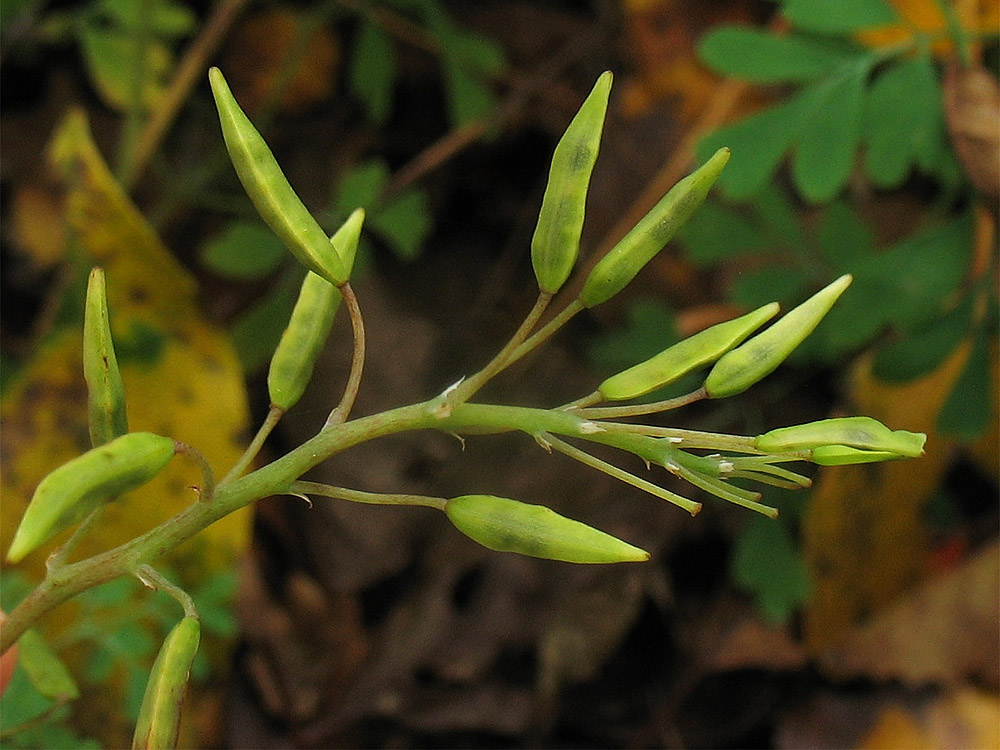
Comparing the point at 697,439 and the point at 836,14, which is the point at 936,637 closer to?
the point at 836,14

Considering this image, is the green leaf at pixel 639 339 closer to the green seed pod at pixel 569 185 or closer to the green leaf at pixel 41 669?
the green seed pod at pixel 569 185

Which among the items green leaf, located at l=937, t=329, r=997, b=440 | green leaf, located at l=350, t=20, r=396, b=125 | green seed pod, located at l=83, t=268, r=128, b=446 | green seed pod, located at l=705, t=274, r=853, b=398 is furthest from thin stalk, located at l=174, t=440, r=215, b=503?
green leaf, located at l=350, t=20, r=396, b=125

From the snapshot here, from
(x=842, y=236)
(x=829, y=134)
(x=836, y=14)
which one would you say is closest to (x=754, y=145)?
(x=829, y=134)

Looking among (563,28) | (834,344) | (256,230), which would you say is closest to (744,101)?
(563,28)

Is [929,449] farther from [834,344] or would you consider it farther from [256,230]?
[256,230]

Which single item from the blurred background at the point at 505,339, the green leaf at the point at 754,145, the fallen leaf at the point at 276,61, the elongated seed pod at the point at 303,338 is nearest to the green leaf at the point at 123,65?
the blurred background at the point at 505,339

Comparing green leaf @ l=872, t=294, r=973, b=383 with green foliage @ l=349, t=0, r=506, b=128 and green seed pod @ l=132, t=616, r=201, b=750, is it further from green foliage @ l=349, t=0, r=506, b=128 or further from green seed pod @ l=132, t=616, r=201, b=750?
green seed pod @ l=132, t=616, r=201, b=750
